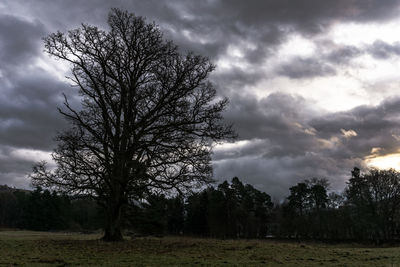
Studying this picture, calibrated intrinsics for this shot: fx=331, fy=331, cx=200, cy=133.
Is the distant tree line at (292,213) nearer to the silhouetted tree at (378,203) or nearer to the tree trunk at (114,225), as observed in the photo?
the silhouetted tree at (378,203)

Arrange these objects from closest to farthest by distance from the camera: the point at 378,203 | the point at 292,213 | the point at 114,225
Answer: the point at 114,225, the point at 378,203, the point at 292,213

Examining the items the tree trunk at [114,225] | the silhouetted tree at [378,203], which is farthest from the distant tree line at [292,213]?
the tree trunk at [114,225]

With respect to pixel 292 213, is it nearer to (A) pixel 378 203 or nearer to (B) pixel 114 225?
(A) pixel 378 203

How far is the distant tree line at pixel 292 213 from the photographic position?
66688 millimetres

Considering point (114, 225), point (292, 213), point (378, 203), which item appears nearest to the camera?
point (114, 225)

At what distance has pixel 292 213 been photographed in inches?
3462

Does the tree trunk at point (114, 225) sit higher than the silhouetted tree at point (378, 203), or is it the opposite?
the silhouetted tree at point (378, 203)

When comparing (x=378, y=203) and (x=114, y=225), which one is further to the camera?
(x=378, y=203)

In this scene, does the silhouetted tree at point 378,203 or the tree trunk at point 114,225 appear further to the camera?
the silhouetted tree at point 378,203

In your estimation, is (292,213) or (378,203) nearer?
(378,203)

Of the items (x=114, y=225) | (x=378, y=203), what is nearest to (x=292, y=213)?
(x=378, y=203)

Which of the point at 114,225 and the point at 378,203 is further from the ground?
the point at 378,203

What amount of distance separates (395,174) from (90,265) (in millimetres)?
68622

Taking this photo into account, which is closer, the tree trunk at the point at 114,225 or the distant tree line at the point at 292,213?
the tree trunk at the point at 114,225
